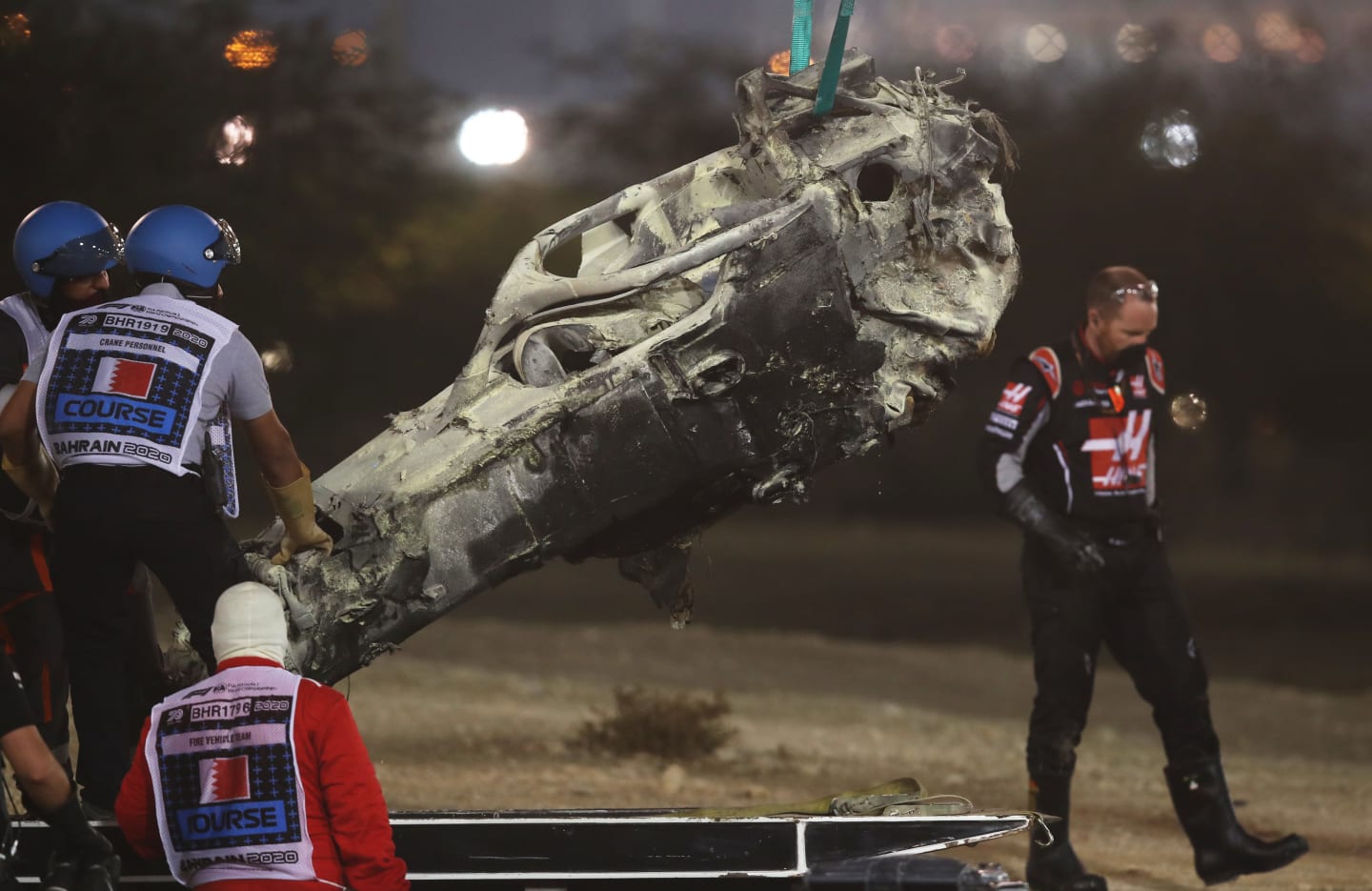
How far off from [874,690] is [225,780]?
1133cm

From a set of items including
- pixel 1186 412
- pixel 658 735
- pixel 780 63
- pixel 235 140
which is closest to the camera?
pixel 780 63

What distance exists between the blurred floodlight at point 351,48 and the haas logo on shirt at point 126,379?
1146cm

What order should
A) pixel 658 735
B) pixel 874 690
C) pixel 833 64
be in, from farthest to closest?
pixel 874 690
pixel 658 735
pixel 833 64

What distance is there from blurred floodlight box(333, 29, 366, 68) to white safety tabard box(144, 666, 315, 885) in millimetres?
12789

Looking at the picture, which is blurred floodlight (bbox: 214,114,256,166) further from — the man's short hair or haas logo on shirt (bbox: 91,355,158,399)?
haas logo on shirt (bbox: 91,355,158,399)

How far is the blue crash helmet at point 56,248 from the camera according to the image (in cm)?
578

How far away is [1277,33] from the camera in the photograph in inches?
815

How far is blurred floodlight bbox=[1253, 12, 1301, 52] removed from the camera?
20.6m

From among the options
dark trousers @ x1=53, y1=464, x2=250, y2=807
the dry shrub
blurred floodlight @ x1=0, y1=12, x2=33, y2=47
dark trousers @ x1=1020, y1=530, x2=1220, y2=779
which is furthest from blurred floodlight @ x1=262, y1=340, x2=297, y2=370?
dark trousers @ x1=53, y1=464, x2=250, y2=807

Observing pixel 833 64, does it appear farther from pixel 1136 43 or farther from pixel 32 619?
pixel 1136 43

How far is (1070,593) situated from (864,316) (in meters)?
2.04

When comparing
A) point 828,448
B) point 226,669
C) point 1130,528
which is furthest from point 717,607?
point 226,669

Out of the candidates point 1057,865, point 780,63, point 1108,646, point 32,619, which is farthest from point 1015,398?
point 32,619

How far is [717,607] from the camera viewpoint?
20.3 m
